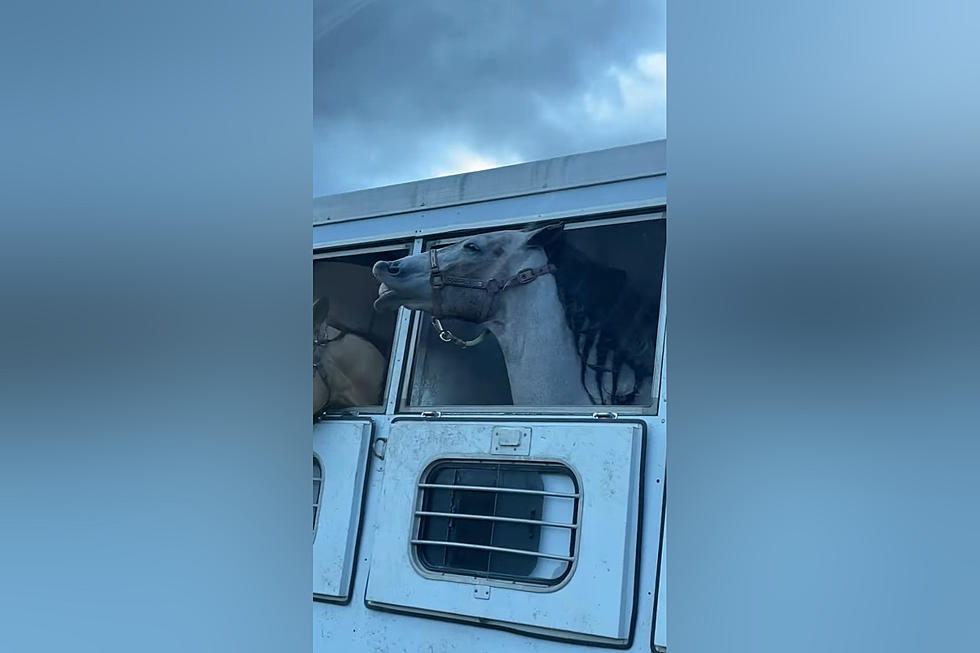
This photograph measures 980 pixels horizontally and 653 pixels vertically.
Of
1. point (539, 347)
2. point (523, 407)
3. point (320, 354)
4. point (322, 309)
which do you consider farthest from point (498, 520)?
point (322, 309)

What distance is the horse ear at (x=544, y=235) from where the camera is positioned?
2.52 meters

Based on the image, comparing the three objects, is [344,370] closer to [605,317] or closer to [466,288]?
[466,288]

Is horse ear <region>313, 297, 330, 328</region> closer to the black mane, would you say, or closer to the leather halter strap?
the leather halter strap

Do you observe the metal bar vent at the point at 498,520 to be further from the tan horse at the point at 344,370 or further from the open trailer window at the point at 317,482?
the tan horse at the point at 344,370

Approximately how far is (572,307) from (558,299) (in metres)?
0.05

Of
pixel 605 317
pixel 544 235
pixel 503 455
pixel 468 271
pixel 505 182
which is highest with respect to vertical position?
pixel 505 182

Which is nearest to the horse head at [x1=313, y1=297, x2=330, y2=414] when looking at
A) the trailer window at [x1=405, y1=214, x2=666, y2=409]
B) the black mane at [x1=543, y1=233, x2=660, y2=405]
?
the trailer window at [x1=405, y1=214, x2=666, y2=409]

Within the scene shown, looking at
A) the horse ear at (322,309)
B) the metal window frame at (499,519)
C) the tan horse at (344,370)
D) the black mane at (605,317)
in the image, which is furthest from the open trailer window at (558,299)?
the horse ear at (322,309)

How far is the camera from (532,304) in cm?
260
